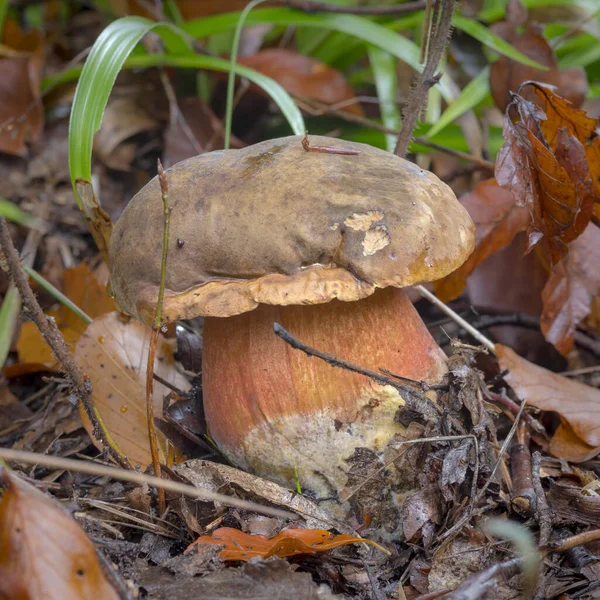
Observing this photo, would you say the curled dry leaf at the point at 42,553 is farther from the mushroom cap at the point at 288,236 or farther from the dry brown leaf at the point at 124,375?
the dry brown leaf at the point at 124,375

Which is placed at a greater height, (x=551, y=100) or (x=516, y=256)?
(x=551, y=100)

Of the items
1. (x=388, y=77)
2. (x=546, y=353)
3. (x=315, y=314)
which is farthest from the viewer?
(x=388, y=77)

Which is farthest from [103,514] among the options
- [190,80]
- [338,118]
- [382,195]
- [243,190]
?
[190,80]

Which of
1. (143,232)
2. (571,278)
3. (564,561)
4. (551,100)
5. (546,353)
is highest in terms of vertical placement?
(551,100)

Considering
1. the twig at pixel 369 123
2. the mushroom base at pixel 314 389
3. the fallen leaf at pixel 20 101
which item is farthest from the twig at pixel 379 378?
the fallen leaf at pixel 20 101

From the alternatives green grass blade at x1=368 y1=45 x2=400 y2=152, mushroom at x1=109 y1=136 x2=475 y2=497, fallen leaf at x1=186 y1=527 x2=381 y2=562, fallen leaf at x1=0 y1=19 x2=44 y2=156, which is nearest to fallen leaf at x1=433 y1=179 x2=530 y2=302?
mushroom at x1=109 y1=136 x2=475 y2=497

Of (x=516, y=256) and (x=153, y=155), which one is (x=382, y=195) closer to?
(x=516, y=256)

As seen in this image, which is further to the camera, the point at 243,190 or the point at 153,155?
the point at 153,155

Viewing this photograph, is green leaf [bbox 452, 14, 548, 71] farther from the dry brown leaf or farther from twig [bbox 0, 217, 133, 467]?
twig [bbox 0, 217, 133, 467]
